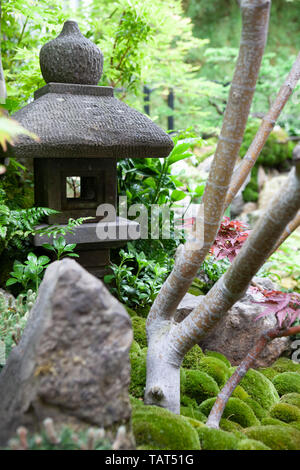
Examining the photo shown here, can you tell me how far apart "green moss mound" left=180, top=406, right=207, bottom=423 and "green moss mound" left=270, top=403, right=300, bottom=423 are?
0.46 metres

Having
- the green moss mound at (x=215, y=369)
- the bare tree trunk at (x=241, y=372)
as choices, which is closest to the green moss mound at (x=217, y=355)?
the green moss mound at (x=215, y=369)

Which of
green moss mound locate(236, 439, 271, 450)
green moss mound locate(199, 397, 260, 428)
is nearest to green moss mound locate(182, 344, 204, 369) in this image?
green moss mound locate(199, 397, 260, 428)

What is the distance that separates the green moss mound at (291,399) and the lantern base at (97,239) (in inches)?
59.1

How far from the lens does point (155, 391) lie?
1872 mm

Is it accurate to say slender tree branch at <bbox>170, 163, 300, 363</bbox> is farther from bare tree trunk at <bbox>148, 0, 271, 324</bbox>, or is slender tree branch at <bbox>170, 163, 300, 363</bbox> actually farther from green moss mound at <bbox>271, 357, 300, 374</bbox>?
green moss mound at <bbox>271, 357, 300, 374</bbox>

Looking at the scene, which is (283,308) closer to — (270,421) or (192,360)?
(270,421)

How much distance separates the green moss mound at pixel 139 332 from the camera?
8.92ft

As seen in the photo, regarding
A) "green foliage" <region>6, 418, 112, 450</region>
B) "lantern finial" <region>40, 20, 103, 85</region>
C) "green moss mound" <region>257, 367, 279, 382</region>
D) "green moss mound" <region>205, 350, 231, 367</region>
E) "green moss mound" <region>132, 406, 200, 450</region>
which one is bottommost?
"green moss mound" <region>257, 367, 279, 382</region>

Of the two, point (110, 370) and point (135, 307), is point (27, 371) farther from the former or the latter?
point (135, 307)

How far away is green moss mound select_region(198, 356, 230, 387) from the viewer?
2469mm

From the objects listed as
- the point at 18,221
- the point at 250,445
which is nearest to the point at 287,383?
the point at 250,445

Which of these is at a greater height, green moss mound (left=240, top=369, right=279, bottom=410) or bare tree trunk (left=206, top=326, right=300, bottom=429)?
bare tree trunk (left=206, top=326, right=300, bottom=429)

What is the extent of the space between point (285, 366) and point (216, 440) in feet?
5.20

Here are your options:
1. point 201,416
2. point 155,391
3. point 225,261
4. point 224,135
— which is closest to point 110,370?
point 155,391
